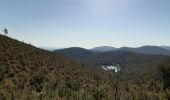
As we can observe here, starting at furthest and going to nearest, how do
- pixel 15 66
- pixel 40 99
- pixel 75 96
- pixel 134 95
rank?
pixel 15 66 → pixel 134 95 → pixel 75 96 → pixel 40 99

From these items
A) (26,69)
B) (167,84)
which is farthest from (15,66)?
(167,84)

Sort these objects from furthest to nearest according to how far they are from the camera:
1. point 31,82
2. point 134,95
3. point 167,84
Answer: point 167,84, point 31,82, point 134,95

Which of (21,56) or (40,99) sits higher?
(21,56)

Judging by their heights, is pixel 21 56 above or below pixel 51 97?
above

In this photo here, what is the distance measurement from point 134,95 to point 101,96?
13.2 feet

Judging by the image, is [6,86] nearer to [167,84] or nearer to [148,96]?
[148,96]

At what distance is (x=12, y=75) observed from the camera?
35.9m

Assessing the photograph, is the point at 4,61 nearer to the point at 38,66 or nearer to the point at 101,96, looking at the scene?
the point at 38,66

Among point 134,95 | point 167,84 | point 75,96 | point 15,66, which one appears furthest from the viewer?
point 167,84

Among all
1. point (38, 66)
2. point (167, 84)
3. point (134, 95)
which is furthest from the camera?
point (167, 84)

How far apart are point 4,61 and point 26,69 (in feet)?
11.5

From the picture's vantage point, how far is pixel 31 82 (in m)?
34.9

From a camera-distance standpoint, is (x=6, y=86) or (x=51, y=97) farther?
(x=6, y=86)

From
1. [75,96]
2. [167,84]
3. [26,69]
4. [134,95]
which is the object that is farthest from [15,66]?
[167,84]
